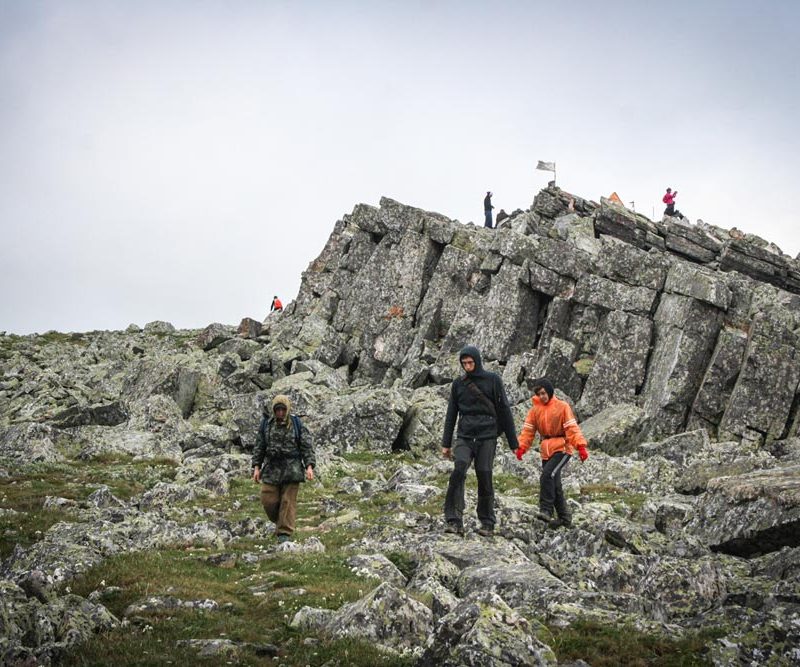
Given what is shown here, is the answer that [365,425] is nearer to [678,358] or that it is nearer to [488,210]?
[678,358]

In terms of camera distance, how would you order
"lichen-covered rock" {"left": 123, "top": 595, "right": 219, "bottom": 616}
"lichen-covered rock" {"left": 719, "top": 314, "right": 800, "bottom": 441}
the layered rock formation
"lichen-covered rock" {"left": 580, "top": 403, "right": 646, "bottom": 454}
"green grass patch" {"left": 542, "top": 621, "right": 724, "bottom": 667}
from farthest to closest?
"lichen-covered rock" {"left": 719, "top": 314, "right": 800, "bottom": 441}
"lichen-covered rock" {"left": 580, "top": 403, "right": 646, "bottom": 454}
"lichen-covered rock" {"left": 123, "top": 595, "right": 219, "bottom": 616}
the layered rock formation
"green grass patch" {"left": 542, "top": 621, "right": 724, "bottom": 667}

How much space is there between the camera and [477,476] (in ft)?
64.6

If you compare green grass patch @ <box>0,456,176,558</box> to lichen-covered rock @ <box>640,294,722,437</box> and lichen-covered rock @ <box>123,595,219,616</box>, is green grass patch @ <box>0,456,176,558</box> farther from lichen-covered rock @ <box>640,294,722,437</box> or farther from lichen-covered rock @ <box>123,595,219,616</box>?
lichen-covered rock @ <box>640,294,722,437</box>

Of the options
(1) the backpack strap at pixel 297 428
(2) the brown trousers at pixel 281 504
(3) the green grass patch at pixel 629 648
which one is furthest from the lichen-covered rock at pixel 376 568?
(1) the backpack strap at pixel 297 428

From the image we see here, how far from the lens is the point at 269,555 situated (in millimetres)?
18031

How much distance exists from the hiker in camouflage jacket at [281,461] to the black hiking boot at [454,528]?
356cm

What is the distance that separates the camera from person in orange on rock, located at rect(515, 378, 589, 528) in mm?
20500

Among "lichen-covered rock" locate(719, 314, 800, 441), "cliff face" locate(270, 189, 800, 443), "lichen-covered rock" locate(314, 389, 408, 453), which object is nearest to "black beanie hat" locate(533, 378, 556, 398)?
"lichen-covered rock" locate(314, 389, 408, 453)

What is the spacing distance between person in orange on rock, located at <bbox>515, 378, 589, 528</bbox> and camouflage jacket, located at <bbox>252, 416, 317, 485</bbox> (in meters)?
5.42

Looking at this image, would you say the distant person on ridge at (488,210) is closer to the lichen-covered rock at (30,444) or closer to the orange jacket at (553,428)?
the lichen-covered rock at (30,444)

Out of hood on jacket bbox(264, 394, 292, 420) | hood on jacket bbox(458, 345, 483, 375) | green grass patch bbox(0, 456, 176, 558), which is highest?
hood on jacket bbox(458, 345, 483, 375)

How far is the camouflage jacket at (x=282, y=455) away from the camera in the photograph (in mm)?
20234

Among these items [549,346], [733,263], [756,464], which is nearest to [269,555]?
[756,464]

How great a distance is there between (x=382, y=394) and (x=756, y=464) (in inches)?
779
